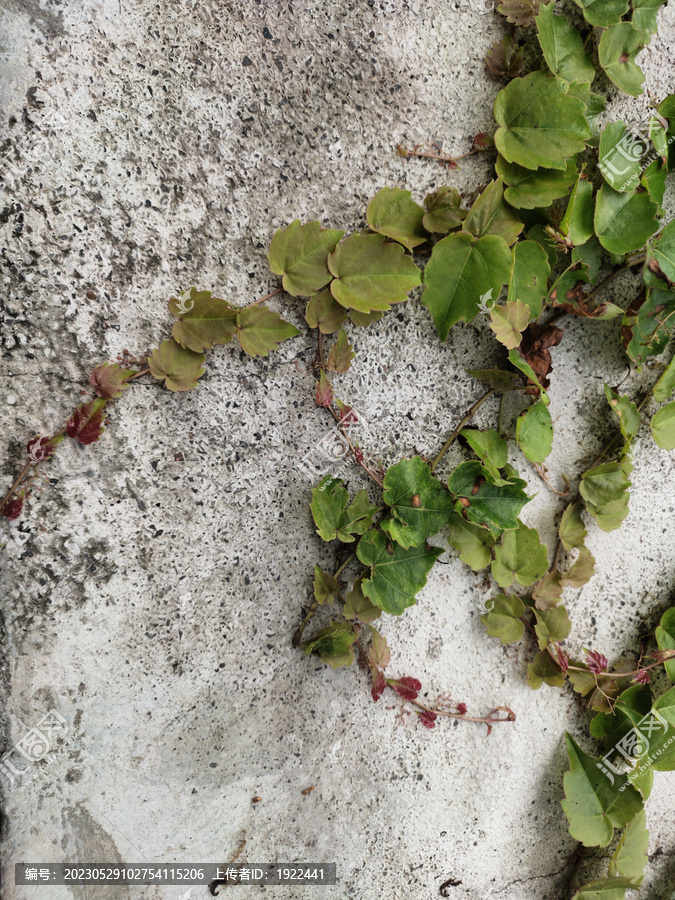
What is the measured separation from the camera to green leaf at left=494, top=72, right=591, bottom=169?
87 centimetres

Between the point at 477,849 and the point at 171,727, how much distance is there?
0.69 meters

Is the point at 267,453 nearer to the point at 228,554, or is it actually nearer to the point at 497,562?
the point at 228,554

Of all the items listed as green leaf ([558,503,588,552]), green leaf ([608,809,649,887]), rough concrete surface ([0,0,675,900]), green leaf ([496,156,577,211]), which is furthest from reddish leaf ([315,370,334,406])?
green leaf ([608,809,649,887])

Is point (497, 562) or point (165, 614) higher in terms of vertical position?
point (497, 562)

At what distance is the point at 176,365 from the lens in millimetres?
817

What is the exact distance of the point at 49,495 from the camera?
2.57 ft

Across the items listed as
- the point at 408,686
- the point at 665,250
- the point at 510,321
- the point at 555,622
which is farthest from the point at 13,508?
the point at 665,250

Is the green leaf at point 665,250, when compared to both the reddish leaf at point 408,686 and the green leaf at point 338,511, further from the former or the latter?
the reddish leaf at point 408,686

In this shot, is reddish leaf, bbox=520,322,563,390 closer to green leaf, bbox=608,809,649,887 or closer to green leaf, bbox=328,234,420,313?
green leaf, bbox=328,234,420,313

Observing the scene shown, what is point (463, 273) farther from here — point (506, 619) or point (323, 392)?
point (506, 619)

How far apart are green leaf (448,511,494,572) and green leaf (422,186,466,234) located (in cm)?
52

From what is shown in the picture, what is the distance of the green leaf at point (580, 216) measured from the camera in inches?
37.0

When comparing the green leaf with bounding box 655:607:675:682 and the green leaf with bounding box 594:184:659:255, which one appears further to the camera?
the green leaf with bounding box 655:607:675:682

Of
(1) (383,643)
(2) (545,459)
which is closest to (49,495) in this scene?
(1) (383,643)
